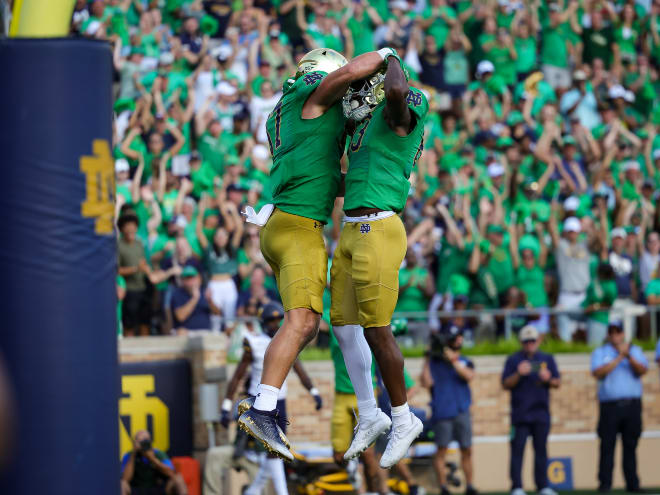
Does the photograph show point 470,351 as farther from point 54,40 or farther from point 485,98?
point 54,40

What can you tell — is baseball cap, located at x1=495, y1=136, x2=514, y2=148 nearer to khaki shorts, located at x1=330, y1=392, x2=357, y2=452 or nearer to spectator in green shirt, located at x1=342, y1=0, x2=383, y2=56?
spectator in green shirt, located at x1=342, y1=0, x2=383, y2=56

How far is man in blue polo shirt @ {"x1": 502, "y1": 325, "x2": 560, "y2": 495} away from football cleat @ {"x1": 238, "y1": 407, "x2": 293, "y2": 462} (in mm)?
7415

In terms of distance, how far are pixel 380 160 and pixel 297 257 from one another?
→ 744mm

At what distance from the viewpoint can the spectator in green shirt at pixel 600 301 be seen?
15.7m

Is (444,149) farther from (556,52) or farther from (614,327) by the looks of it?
(614,327)

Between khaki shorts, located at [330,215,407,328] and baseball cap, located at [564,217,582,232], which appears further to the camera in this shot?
baseball cap, located at [564,217,582,232]

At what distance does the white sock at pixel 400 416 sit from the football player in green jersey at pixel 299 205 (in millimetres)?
695

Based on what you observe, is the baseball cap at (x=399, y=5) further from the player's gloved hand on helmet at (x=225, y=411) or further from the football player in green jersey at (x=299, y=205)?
the football player in green jersey at (x=299, y=205)

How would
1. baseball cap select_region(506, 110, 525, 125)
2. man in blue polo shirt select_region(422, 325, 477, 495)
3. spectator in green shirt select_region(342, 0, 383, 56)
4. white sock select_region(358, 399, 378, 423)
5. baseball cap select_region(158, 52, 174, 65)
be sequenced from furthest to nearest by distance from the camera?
spectator in green shirt select_region(342, 0, 383, 56), baseball cap select_region(506, 110, 525, 125), baseball cap select_region(158, 52, 174, 65), man in blue polo shirt select_region(422, 325, 477, 495), white sock select_region(358, 399, 378, 423)

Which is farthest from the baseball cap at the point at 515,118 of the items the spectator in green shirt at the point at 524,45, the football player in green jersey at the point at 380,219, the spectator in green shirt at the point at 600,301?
the football player in green jersey at the point at 380,219

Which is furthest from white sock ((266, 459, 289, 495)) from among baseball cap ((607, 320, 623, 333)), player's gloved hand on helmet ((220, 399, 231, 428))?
baseball cap ((607, 320, 623, 333))

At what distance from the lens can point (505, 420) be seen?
53.5 ft

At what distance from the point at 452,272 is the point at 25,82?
9.52 meters

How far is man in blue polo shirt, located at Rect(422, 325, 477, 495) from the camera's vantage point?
14.4 m
